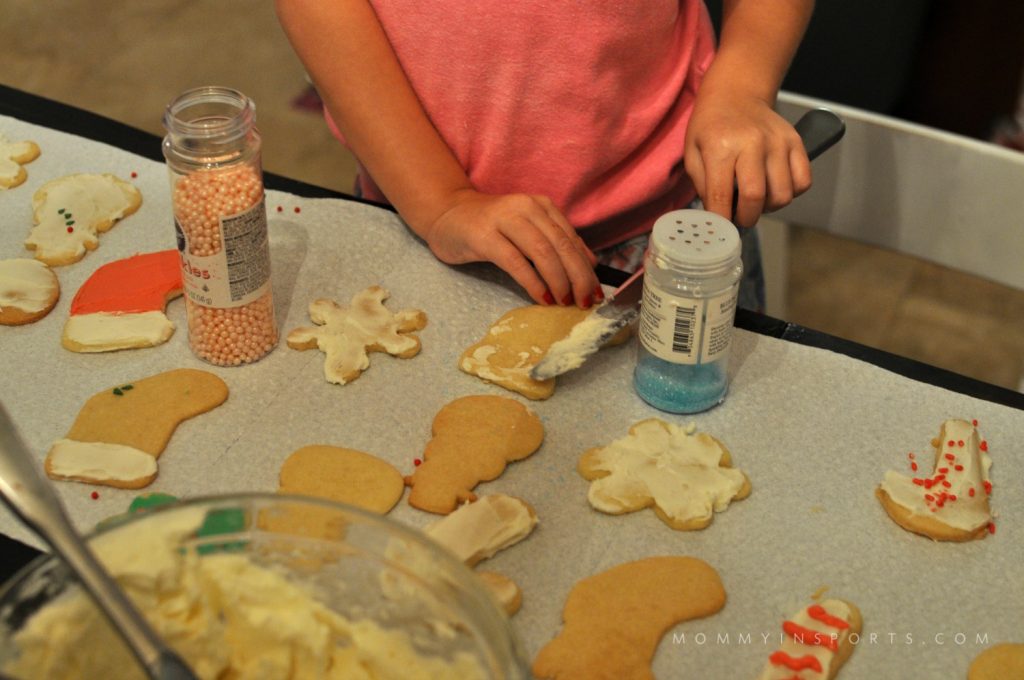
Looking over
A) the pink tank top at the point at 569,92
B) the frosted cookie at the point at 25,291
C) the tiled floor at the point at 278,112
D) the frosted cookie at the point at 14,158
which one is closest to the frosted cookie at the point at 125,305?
the frosted cookie at the point at 25,291

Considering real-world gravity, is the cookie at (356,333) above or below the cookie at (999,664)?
above

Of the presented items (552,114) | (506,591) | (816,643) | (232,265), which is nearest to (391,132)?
(552,114)

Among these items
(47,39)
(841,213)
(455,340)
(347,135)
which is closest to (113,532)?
(455,340)

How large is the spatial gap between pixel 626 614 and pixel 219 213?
393 millimetres

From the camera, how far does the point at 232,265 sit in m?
0.81

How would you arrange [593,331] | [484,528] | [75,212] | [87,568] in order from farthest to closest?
[75,212] < [593,331] < [484,528] < [87,568]

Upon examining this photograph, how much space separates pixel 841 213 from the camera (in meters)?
1.13

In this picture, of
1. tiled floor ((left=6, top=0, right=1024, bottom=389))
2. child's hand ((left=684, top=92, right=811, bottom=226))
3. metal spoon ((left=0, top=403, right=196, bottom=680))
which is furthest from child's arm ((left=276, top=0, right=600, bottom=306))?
tiled floor ((left=6, top=0, right=1024, bottom=389))

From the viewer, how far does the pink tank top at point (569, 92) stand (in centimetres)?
98

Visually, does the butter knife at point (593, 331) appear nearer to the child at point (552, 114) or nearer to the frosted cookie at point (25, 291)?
the child at point (552, 114)

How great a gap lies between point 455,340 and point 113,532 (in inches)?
15.6

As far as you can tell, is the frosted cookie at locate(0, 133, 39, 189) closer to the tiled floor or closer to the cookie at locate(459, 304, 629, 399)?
the cookie at locate(459, 304, 629, 399)

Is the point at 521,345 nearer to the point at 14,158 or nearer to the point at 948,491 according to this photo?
the point at 948,491

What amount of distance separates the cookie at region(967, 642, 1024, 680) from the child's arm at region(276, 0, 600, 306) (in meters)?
0.42
